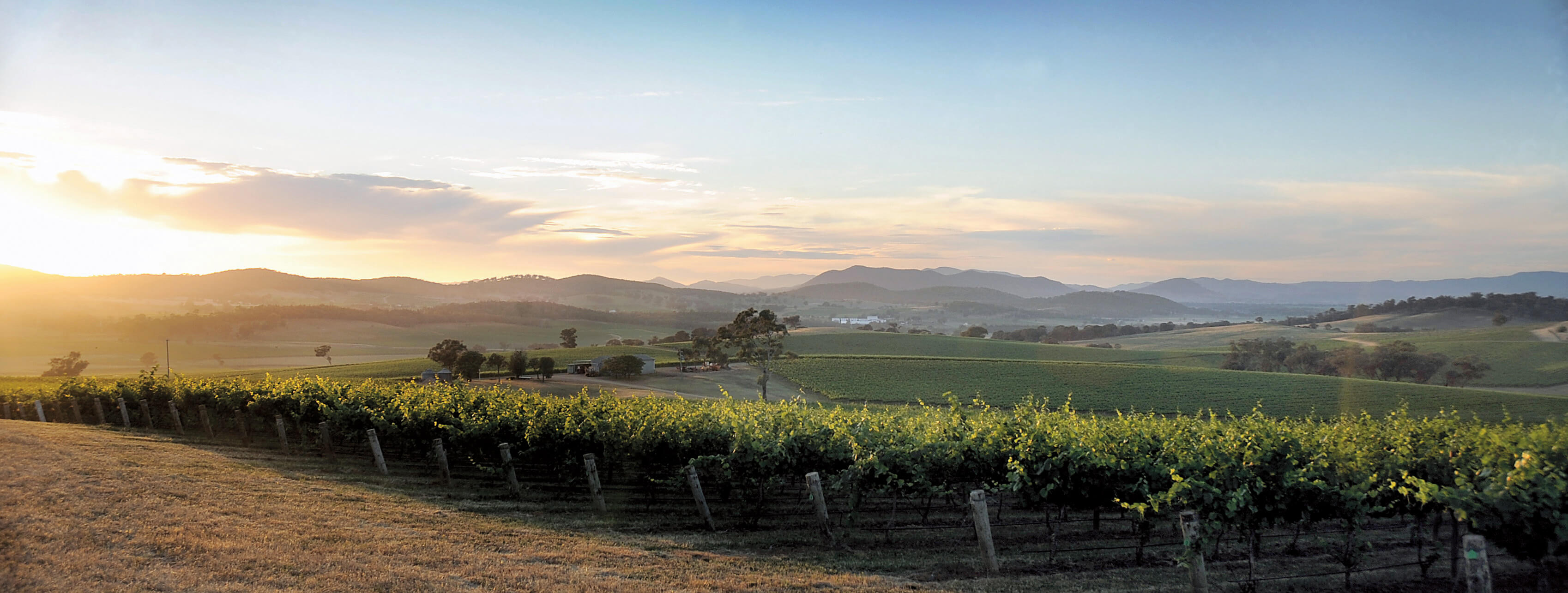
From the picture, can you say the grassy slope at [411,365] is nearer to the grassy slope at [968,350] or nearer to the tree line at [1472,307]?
the grassy slope at [968,350]

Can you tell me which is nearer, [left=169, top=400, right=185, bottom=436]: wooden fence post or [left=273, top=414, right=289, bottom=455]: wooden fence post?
[left=273, top=414, right=289, bottom=455]: wooden fence post

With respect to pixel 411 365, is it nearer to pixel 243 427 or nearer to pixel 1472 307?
pixel 243 427

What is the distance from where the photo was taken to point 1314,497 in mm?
8539

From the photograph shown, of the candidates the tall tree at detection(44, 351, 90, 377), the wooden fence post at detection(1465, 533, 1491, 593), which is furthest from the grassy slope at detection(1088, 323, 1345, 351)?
the tall tree at detection(44, 351, 90, 377)

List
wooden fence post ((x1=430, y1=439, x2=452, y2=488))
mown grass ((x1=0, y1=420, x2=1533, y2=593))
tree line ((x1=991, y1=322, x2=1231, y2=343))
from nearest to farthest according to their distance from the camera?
mown grass ((x1=0, y1=420, x2=1533, y2=593)) < wooden fence post ((x1=430, y1=439, x2=452, y2=488)) < tree line ((x1=991, y1=322, x2=1231, y2=343))

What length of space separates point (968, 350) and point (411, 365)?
63.7 metres

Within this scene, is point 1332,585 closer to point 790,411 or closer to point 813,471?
point 813,471

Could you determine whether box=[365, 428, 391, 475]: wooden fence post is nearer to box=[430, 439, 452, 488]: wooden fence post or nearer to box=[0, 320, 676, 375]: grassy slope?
box=[430, 439, 452, 488]: wooden fence post

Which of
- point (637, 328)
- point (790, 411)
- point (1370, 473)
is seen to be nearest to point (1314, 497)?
point (1370, 473)

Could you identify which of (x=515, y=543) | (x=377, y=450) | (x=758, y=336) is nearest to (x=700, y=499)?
(x=515, y=543)

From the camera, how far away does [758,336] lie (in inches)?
2501

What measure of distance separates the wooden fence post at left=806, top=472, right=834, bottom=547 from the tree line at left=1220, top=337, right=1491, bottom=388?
2871 inches

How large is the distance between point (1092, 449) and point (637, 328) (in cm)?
14625

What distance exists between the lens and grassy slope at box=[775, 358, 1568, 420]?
151ft
